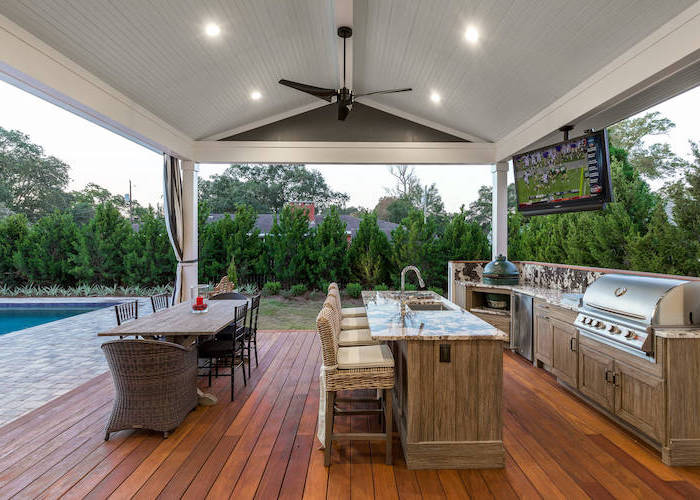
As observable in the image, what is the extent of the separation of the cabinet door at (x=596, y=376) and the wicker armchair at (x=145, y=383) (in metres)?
3.23

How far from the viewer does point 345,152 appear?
5695mm

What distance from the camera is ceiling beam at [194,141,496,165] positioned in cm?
Result: 570

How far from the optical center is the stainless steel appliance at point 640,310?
2.35 metres

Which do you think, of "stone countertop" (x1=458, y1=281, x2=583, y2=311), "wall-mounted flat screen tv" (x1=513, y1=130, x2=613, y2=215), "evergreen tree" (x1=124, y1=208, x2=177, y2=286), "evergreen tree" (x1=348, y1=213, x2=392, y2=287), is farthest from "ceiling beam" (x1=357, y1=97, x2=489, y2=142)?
"evergreen tree" (x1=124, y1=208, x2=177, y2=286)

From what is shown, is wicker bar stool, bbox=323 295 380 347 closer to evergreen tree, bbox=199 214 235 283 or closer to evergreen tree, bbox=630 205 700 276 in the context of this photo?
evergreen tree, bbox=630 205 700 276

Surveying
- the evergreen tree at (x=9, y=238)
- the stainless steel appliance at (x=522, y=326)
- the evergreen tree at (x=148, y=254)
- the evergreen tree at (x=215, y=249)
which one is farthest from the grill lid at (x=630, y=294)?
the evergreen tree at (x=9, y=238)

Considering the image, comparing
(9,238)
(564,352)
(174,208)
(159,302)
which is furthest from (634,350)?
(9,238)

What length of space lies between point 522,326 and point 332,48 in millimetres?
4162

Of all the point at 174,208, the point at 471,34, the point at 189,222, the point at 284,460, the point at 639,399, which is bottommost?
the point at 284,460

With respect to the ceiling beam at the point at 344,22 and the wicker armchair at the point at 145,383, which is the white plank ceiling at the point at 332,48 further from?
the wicker armchair at the point at 145,383

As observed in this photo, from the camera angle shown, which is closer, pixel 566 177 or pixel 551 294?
pixel 566 177

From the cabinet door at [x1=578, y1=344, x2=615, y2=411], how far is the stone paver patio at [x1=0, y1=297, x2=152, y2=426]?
184 inches

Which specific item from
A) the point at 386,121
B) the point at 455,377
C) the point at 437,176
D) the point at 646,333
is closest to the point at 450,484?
the point at 455,377

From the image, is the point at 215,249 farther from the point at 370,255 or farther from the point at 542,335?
the point at 542,335
